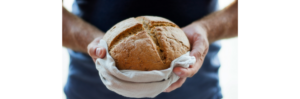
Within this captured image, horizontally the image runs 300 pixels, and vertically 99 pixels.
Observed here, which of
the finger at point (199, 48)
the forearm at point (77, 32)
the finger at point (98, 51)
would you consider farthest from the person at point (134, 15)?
the finger at point (98, 51)

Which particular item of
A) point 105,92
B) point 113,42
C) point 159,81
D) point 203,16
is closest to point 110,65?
point 113,42

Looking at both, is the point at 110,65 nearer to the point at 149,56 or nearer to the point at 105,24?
the point at 149,56

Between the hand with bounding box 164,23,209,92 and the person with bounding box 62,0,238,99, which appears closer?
the hand with bounding box 164,23,209,92

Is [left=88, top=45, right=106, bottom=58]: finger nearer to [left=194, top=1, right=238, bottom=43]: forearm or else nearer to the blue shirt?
the blue shirt

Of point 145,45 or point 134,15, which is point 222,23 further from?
point 145,45

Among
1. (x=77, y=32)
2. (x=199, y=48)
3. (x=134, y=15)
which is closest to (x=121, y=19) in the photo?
(x=134, y=15)

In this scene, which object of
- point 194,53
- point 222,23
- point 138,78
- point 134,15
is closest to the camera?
point 138,78

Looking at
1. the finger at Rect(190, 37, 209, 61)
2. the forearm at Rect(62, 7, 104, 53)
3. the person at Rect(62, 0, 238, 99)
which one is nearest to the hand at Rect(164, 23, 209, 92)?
the finger at Rect(190, 37, 209, 61)
